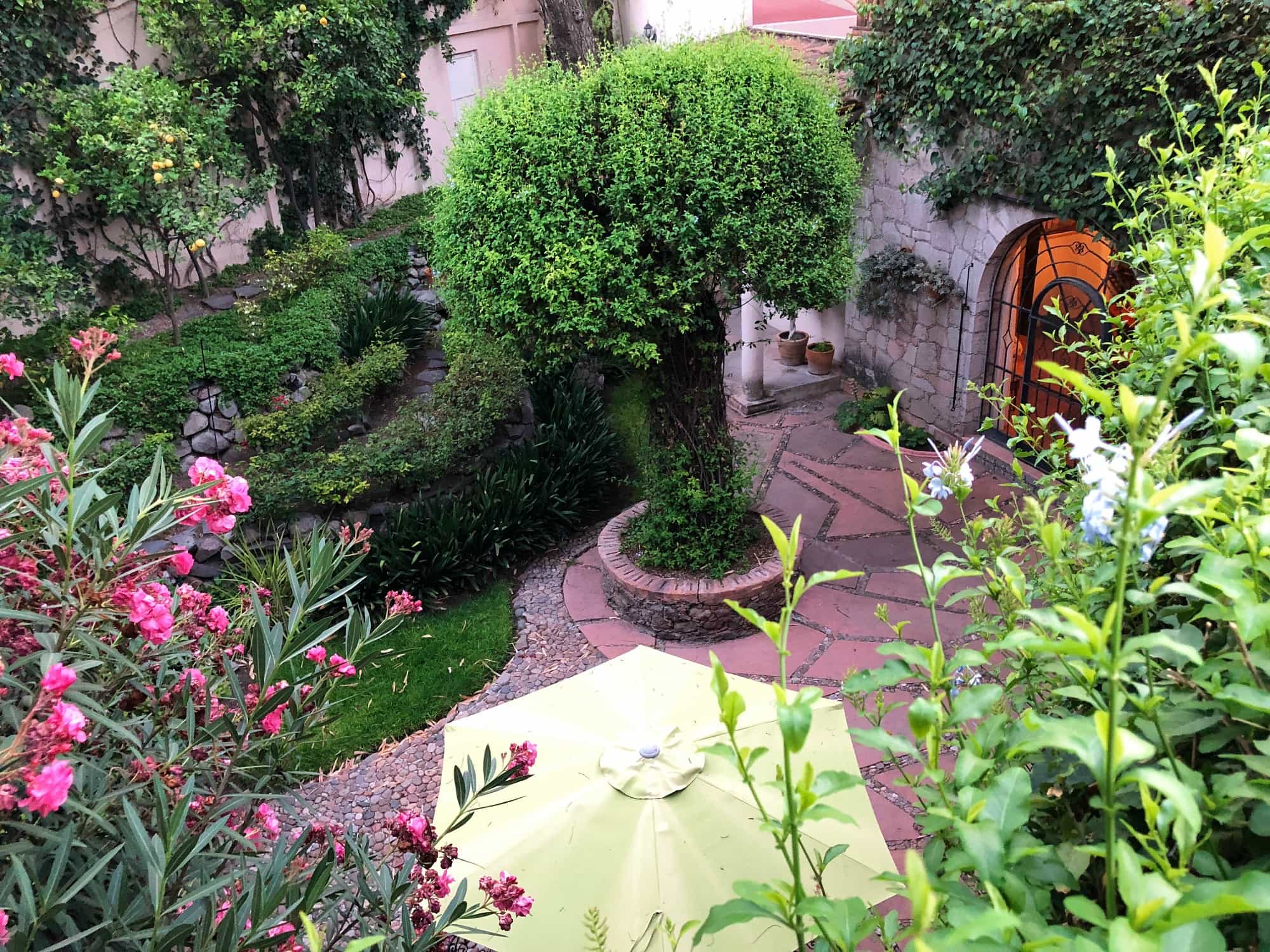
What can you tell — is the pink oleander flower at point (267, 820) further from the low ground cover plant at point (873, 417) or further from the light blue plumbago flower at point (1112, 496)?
the low ground cover plant at point (873, 417)

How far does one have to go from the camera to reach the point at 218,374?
7031 mm

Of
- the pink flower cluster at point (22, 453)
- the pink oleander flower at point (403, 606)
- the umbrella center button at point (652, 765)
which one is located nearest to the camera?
the pink flower cluster at point (22, 453)

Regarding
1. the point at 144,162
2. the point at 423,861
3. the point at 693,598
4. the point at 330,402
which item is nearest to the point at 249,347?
the point at 330,402

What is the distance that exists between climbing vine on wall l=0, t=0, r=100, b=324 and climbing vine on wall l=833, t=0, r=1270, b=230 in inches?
261

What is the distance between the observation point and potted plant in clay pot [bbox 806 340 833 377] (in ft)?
30.4

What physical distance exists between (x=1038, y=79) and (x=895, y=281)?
2143mm

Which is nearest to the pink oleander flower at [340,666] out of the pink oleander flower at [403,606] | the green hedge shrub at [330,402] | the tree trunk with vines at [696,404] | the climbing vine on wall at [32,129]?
the pink oleander flower at [403,606]

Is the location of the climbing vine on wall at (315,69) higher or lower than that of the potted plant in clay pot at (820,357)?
higher

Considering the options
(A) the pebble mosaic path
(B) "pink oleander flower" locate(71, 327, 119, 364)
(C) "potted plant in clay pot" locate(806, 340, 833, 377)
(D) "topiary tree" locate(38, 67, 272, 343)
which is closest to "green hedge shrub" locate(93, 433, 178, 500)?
(D) "topiary tree" locate(38, 67, 272, 343)

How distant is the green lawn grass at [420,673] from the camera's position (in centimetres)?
502

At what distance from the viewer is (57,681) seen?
1320 mm

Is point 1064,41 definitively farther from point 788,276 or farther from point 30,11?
point 30,11

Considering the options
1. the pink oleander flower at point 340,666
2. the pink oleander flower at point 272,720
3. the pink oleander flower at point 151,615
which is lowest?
the pink oleander flower at point 340,666

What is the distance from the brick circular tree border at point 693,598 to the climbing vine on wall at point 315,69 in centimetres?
625
